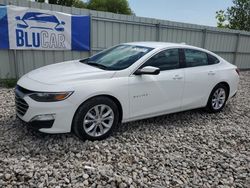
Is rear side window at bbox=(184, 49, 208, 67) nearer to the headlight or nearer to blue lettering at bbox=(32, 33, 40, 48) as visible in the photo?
the headlight

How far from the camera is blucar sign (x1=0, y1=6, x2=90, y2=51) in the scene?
20.7 ft

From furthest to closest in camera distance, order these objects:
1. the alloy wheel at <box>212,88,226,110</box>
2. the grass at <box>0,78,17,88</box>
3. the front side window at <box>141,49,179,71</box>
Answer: the grass at <box>0,78,17,88</box> < the alloy wheel at <box>212,88,226,110</box> < the front side window at <box>141,49,179,71</box>

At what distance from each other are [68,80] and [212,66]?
3079 mm

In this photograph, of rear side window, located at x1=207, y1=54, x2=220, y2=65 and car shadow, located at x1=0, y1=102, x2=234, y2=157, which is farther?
rear side window, located at x1=207, y1=54, x2=220, y2=65

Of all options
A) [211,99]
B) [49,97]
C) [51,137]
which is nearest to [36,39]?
[51,137]

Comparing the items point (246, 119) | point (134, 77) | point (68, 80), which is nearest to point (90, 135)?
point (68, 80)

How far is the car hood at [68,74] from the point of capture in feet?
10.6

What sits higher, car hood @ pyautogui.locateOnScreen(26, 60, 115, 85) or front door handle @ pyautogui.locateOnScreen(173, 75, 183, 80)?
car hood @ pyautogui.locateOnScreen(26, 60, 115, 85)

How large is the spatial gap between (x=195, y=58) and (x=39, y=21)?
4.59 metres

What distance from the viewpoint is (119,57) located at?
4.01m

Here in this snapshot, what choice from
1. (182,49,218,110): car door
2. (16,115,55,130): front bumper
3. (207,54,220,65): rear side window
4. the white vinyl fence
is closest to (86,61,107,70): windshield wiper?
(16,115,55,130): front bumper

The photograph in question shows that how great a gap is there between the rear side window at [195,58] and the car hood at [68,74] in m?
1.71

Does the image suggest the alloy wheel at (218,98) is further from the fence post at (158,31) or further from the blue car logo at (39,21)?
the fence post at (158,31)

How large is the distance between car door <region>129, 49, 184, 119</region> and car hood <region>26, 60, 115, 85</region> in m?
0.51
